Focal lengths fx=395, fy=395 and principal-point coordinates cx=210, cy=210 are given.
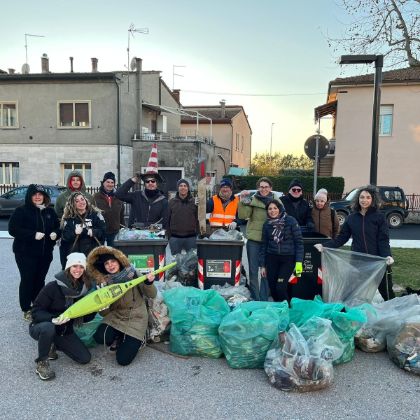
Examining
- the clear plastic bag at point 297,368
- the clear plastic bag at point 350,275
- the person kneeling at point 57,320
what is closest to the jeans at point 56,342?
the person kneeling at point 57,320

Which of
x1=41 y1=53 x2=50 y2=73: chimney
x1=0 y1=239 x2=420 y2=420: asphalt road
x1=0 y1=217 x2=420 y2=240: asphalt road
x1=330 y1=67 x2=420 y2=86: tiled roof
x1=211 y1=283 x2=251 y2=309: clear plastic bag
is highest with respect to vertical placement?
x1=41 y1=53 x2=50 y2=73: chimney

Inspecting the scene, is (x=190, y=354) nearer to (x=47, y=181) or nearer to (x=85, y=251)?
(x=85, y=251)

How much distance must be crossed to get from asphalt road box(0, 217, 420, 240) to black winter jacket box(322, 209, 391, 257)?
8.51 metres

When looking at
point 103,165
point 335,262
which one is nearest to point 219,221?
point 335,262

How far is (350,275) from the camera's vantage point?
181 inches

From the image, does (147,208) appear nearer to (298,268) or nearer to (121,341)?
(121,341)

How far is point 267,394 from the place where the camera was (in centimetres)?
322

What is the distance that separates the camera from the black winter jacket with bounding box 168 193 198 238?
569 centimetres

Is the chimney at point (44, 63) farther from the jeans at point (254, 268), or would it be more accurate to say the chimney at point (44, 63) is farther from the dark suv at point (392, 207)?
the jeans at point (254, 268)

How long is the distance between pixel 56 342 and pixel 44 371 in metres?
0.30

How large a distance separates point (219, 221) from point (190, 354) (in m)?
2.10

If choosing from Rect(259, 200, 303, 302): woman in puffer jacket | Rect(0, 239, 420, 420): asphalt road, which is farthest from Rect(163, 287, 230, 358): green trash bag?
Rect(259, 200, 303, 302): woman in puffer jacket

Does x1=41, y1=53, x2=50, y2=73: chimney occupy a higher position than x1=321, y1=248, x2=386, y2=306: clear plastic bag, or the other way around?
x1=41, y1=53, x2=50, y2=73: chimney

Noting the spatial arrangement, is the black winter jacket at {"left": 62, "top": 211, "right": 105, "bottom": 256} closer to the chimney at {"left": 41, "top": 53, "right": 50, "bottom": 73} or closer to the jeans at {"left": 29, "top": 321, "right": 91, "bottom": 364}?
the jeans at {"left": 29, "top": 321, "right": 91, "bottom": 364}
